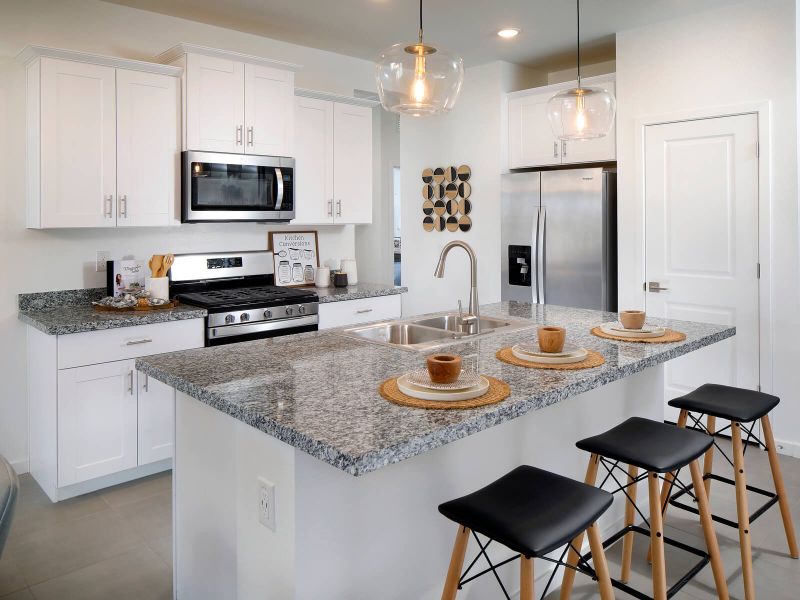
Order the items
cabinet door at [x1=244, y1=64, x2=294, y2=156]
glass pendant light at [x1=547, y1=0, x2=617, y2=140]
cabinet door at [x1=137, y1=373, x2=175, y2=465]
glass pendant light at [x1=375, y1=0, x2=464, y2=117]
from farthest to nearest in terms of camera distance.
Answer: cabinet door at [x1=244, y1=64, x2=294, y2=156]
cabinet door at [x1=137, y1=373, x2=175, y2=465]
glass pendant light at [x1=547, y1=0, x2=617, y2=140]
glass pendant light at [x1=375, y1=0, x2=464, y2=117]

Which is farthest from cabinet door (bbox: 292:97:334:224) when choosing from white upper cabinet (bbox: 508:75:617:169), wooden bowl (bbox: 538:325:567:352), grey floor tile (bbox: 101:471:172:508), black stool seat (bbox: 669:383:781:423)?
black stool seat (bbox: 669:383:781:423)

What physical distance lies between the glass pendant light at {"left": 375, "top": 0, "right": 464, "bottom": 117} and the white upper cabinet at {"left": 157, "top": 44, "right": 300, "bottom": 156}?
5.78 feet

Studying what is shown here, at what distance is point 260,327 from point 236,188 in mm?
885

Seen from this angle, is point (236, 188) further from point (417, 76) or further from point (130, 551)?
point (130, 551)

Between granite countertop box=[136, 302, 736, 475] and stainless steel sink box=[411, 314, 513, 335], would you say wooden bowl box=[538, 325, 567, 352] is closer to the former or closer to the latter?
granite countertop box=[136, 302, 736, 475]

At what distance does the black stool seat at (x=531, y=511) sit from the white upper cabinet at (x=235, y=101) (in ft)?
9.41

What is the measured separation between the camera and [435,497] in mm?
1905

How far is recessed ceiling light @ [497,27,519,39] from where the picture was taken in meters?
4.18

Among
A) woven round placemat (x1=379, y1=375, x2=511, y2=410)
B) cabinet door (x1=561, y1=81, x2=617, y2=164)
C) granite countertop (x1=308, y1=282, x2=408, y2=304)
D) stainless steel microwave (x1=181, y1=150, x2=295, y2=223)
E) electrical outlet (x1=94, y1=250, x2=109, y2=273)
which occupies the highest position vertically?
cabinet door (x1=561, y1=81, x2=617, y2=164)

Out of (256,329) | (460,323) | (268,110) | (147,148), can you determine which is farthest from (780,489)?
(147,148)

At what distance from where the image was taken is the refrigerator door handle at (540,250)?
15.1 feet

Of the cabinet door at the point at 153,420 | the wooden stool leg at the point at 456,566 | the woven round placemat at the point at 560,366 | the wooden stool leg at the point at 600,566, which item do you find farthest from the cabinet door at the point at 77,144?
the wooden stool leg at the point at 600,566

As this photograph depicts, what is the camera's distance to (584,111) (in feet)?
8.82

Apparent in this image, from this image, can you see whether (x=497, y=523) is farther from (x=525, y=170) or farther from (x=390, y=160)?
(x=390, y=160)
